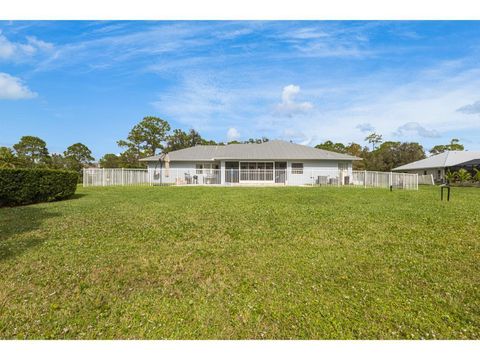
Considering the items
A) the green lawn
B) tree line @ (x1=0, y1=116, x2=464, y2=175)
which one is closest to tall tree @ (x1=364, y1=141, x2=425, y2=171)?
tree line @ (x1=0, y1=116, x2=464, y2=175)

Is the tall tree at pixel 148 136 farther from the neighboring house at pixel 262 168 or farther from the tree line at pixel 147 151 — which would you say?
the neighboring house at pixel 262 168

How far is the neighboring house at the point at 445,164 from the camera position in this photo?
29533 millimetres

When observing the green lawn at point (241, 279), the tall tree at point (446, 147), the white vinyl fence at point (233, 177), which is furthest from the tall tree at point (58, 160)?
the tall tree at point (446, 147)

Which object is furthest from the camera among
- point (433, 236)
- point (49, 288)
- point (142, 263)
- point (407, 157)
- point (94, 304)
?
point (407, 157)

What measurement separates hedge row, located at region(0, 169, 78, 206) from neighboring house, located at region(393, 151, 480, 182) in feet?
116

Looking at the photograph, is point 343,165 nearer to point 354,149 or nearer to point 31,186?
point 31,186

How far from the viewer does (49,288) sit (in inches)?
143

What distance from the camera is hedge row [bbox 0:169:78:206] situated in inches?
405

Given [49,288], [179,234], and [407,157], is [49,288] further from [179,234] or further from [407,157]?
[407,157]

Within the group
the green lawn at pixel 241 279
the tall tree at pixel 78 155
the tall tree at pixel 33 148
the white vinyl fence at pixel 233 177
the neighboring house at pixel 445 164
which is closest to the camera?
the green lawn at pixel 241 279

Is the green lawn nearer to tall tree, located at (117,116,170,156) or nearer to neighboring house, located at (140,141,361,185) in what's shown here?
neighboring house, located at (140,141,361,185)

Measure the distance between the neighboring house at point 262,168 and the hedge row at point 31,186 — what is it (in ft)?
37.7
